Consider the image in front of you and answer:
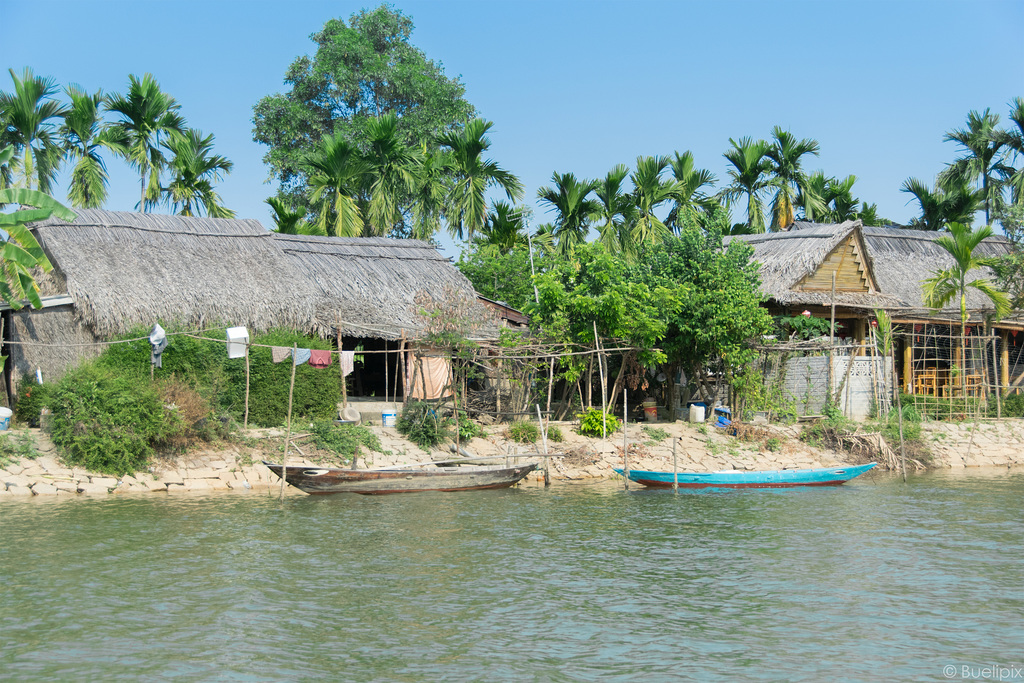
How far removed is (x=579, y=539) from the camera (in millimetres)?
13625

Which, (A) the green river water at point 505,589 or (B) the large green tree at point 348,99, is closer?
(A) the green river water at point 505,589

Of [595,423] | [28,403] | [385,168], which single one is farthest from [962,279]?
[28,403]

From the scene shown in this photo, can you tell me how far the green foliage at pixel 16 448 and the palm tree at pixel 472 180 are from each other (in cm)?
1477

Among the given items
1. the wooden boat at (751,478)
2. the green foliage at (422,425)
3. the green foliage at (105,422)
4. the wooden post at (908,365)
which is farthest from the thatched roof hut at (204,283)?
the wooden post at (908,365)

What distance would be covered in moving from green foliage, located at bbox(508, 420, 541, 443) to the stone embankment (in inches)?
6.8

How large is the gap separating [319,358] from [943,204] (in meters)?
24.7

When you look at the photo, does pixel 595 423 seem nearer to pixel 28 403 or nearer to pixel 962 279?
pixel 962 279

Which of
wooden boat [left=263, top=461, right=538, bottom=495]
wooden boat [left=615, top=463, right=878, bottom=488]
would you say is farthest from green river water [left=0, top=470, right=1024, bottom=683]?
wooden boat [left=615, top=463, right=878, bottom=488]

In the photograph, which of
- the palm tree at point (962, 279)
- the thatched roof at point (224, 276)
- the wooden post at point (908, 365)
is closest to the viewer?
the thatched roof at point (224, 276)

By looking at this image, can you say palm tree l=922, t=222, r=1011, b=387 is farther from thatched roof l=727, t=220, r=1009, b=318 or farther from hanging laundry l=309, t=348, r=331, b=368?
hanging laundry l=309, t=348, r=331, b=368

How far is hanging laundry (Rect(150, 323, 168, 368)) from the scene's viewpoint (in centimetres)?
1780

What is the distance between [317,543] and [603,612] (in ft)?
15.5

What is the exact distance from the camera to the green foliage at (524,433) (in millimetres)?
19906

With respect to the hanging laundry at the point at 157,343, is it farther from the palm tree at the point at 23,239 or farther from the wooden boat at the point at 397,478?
the wooden boat at the point at 397,478
